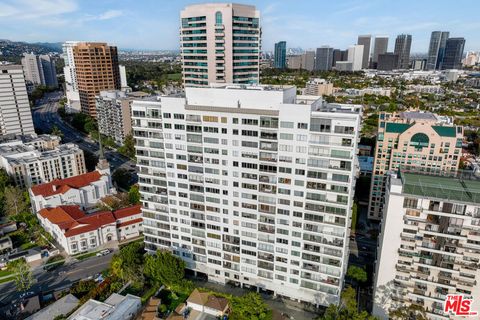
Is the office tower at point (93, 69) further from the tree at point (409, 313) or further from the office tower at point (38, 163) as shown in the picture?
the tree at point (409, 313)

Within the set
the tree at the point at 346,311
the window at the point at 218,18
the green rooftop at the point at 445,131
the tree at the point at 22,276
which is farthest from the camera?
the window at the point at 218,18

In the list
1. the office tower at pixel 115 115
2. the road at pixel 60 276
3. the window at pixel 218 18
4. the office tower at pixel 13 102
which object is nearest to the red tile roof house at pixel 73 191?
the road at pixel 60 276

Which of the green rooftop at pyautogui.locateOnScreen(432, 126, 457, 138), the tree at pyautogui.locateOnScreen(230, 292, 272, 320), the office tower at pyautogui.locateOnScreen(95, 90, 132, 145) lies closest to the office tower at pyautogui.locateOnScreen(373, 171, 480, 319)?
the tree at pyautogui.locateOnScreen(230, 292, 272, 320)

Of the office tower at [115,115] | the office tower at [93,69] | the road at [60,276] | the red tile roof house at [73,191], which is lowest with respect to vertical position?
the road at [60,276]

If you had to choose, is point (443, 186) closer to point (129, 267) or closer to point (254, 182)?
point (254, 182)

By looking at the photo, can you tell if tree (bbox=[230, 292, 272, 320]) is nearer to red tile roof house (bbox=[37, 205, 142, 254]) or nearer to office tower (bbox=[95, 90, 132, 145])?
red tile roof house (bbox=[37, 205, 142, 254])

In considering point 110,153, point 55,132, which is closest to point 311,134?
point 110,153

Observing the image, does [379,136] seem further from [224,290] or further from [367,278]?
[224,290]
